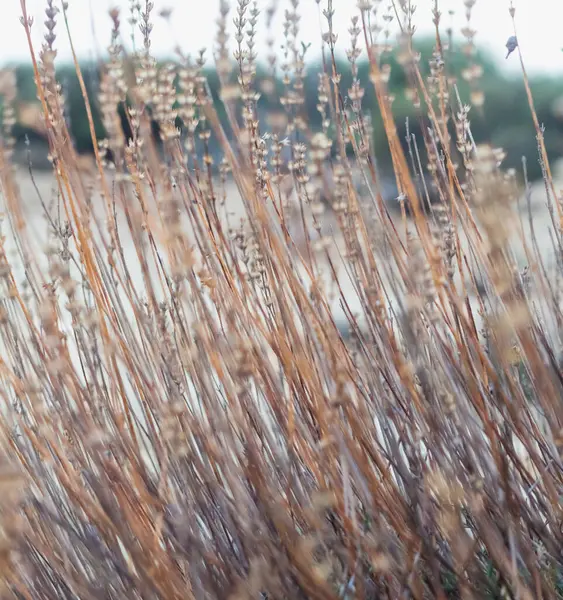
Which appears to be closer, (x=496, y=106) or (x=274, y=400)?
(x=274, y=400)

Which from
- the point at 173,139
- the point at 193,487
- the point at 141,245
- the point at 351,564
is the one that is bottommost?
the point at 351,564

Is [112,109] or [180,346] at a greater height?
[112,109]

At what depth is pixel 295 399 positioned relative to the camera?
46.5 inches

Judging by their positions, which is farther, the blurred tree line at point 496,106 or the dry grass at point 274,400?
the blurred tree line at point 496,106

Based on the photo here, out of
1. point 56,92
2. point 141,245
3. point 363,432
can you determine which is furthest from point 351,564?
point 56,92

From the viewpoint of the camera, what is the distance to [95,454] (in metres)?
0.96

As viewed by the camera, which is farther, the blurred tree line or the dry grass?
the blurred tree line

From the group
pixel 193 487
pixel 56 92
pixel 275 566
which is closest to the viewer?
pixel 275 566

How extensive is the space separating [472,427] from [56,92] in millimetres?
790

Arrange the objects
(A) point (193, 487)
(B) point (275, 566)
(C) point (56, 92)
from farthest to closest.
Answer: (C) point (56, 92) < (A) point (193, 487) < (B) point (275, 566)

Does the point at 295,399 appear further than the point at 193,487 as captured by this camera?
Yes

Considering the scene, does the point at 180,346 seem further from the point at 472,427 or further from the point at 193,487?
the point at 472,427

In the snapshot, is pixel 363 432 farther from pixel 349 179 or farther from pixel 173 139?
pixel 173 139

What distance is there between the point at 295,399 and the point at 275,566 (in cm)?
32
